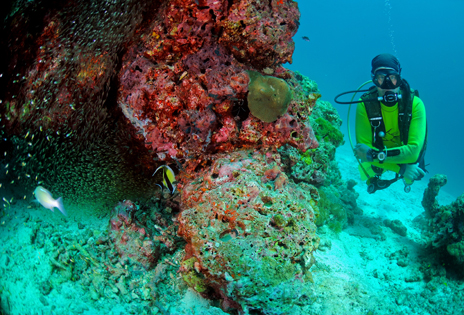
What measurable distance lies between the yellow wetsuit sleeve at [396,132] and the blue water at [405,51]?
51.2 m

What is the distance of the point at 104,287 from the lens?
2371mm

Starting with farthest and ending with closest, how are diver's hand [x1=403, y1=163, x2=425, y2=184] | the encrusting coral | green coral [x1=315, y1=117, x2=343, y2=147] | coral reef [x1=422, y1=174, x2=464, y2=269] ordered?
green coral [x1=315, y1=117, x2=343, y2=147]
diver's hand [x1=403, y1=163, x2=425, y2=184]
coral reef [x1=422, y1=174, x2=464, y2=269]
the encrusting coral

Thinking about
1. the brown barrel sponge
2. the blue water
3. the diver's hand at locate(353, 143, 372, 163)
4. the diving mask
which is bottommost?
the blue water

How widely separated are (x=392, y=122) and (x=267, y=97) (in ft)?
15.4

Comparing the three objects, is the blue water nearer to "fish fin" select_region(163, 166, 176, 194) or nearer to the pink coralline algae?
the pink coralline algae

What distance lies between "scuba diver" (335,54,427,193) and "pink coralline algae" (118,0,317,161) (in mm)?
2984

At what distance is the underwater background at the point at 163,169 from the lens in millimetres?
2158

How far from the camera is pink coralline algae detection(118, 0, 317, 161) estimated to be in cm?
282

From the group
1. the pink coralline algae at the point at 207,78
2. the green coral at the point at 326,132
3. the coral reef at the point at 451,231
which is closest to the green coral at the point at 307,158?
the green coral at the point at 326,132

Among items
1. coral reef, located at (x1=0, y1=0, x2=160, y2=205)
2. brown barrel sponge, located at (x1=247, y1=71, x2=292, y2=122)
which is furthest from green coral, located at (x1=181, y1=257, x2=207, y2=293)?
brown barrel sponge, located at (x1=247, y1=71, x2=292, y2=122)

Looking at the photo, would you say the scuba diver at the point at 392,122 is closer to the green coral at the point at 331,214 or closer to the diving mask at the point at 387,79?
the diving mask at the point at 387,79

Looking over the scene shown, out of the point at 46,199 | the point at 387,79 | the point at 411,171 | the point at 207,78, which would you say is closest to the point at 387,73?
the point at 387,79

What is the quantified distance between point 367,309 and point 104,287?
3.67 m

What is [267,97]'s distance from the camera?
278cm
